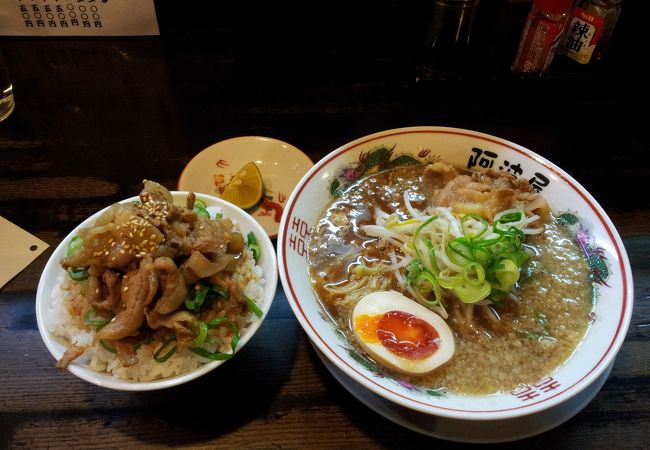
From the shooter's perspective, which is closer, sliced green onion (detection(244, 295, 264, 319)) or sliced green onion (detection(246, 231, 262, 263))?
sliced green onion (detection(244, 295, 264, 319))

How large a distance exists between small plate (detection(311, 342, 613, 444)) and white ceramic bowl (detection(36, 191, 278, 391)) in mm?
417

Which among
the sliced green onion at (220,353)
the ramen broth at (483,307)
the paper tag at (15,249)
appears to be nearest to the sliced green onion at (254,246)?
the ramen broth at (483,307)

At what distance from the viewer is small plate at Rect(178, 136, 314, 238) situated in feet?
7.77

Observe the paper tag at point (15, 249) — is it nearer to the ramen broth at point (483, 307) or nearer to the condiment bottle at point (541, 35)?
the ramen broth at point (483, 307)

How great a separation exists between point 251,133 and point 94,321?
1.49 meters

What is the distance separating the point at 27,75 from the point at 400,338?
2831 mm

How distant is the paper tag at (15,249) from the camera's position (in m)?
2.01

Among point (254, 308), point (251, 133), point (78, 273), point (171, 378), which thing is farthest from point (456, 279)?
point (251, 133)

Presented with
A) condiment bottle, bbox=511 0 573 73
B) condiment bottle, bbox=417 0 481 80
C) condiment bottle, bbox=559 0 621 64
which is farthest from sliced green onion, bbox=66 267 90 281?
condiment bottle, bbox=559 0 621 64

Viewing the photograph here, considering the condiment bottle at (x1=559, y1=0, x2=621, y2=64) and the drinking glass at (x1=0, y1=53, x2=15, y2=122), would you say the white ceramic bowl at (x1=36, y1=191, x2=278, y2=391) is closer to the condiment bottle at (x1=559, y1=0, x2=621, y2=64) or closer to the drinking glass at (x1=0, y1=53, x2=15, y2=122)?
the drinking glass at (x1=0, y1=53, x2=15, y2=122)

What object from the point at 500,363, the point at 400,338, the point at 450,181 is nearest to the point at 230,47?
the point at 450,181

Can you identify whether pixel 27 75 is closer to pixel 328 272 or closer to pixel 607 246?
pixel 328 272

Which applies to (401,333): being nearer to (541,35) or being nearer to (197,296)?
(197,296)

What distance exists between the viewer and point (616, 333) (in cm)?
160
